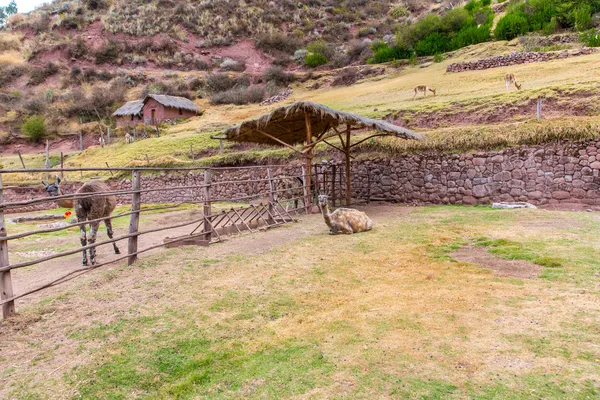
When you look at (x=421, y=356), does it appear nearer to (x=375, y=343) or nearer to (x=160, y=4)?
(x=375, y=343)

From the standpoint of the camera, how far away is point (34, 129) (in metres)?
33.0

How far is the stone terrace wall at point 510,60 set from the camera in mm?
21312

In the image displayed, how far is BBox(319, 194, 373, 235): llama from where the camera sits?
8.13 metres

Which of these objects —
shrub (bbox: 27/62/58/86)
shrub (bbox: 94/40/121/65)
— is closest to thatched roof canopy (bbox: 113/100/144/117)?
shrub (bbox: 27/62/58/86)

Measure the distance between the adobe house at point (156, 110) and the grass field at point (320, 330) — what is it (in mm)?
28494

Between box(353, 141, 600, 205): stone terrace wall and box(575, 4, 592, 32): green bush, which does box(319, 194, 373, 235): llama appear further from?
box(575, 4, 592, 32): green bush

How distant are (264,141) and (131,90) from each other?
3432 centimetres

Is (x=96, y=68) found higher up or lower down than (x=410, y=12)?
lower down

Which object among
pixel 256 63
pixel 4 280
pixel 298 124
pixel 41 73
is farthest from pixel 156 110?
pixel 4 280

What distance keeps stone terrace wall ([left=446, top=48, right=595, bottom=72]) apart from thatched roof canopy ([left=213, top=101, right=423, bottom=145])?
1454 centimetres

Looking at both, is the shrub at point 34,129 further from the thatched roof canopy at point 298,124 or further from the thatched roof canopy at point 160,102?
the thatched roof canopy at point 298,124

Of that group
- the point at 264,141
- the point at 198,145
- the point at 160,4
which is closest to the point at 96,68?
the point at 160,4

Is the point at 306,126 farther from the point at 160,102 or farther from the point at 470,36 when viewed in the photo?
the point at 470,36

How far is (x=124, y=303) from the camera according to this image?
14.5 feet
